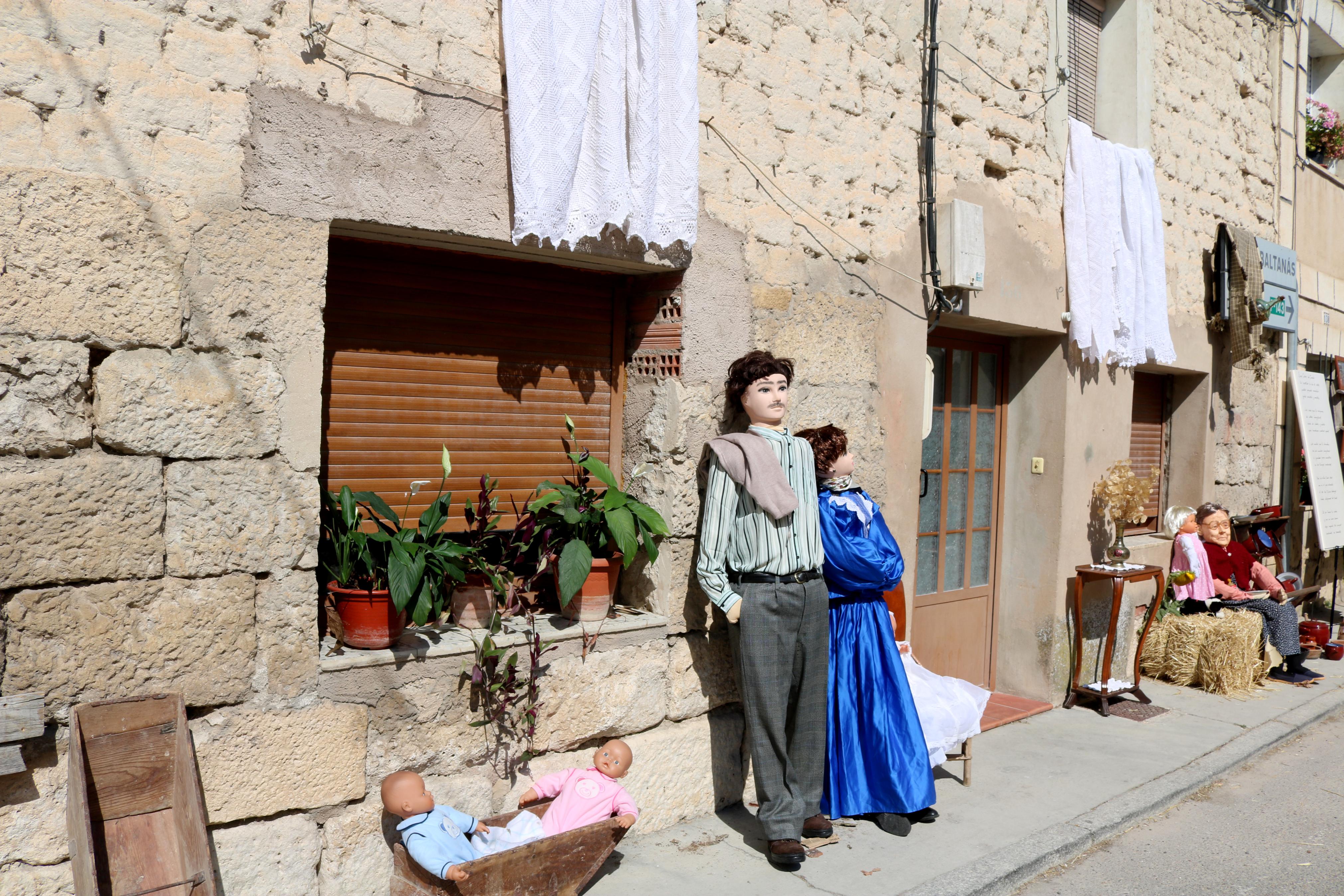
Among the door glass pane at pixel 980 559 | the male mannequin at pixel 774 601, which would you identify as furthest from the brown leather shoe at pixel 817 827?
the door glass pane at pixel 980 559

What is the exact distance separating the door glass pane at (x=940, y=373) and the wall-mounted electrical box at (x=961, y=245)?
747mm

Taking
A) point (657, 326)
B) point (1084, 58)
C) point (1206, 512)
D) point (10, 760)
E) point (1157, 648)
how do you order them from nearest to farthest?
point (10, 760), point (657, 326), point (1084, 58), point (1157, 648), point (1206, 512)

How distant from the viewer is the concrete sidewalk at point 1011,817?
10.9 ft

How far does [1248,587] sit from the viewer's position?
652 centimetres

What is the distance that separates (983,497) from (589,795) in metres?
3.46

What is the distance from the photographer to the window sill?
114 inches

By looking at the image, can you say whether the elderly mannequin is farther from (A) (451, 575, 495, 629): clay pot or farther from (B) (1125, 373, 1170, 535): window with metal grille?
(A) (451, 575, 495, 629): clay pot

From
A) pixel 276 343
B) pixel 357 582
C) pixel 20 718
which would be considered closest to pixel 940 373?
pixel 357 582

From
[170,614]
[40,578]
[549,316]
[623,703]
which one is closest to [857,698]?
[623,703]

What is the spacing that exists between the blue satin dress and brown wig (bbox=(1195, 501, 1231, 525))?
3.72 m

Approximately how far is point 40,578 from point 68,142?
1067 millimetres

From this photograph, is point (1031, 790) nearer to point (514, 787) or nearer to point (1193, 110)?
point (514, 787)

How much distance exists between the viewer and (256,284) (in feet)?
8.77

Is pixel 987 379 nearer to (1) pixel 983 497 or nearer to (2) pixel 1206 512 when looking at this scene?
(1) pixel 983 497
